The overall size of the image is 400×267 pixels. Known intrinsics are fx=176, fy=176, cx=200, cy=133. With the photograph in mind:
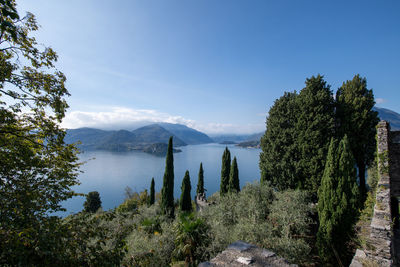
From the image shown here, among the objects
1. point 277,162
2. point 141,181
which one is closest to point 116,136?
Answer: point 141,181

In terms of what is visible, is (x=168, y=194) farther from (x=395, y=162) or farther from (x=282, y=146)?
(x=395, y=162)

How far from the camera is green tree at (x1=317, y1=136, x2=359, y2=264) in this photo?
7.29m

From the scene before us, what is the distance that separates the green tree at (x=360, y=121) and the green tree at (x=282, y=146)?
2.80 meters

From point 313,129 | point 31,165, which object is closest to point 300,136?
point 313,129

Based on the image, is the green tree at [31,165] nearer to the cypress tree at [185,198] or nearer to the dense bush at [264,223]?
the dense bush at [264,223]

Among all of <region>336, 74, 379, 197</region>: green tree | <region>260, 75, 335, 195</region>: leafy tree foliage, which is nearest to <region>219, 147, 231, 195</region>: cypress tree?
<region>260, 75, 335, 195</region>: leafy tree foliage

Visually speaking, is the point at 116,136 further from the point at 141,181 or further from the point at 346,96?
the point at 346,96

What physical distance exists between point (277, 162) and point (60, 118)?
41.6 ft

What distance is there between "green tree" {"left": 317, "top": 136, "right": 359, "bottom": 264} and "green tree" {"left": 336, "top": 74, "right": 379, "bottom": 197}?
438 cm

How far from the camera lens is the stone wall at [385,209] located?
17.2 feet

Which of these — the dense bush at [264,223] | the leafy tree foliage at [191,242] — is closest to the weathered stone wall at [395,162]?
the dense bush at [264,223]

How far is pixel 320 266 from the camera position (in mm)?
7297

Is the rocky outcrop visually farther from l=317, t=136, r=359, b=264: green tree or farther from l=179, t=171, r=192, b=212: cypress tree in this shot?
l=179, t=171, r=192, b=212: cypress tree

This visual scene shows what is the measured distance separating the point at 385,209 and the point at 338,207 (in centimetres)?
144
